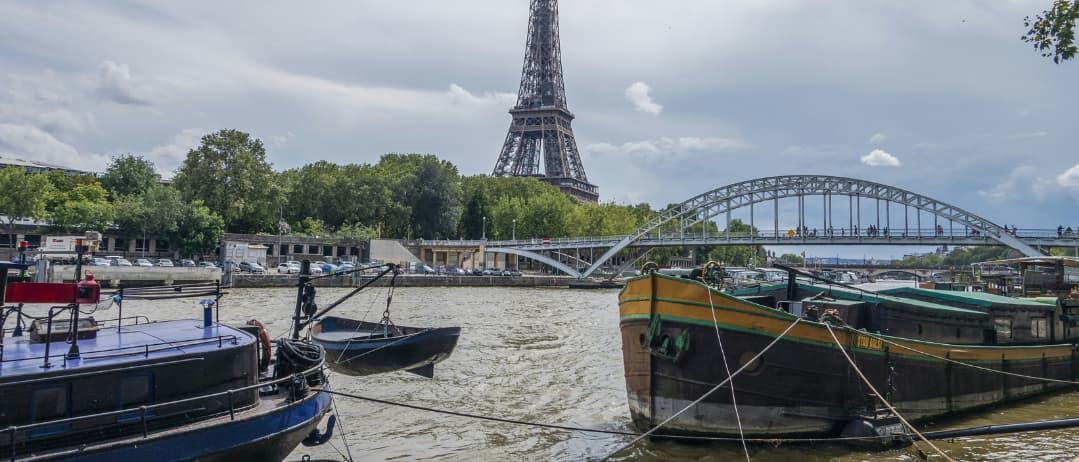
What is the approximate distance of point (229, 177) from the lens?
70.1m

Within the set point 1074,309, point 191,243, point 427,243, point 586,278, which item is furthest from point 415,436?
point 427,243

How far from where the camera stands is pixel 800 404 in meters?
10.7

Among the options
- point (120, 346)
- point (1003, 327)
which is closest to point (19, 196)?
point (120, 346)

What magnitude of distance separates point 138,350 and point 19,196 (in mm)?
60242

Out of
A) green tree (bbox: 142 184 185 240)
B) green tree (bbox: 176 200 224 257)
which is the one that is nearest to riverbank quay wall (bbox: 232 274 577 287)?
green tree (bbox: 176 200 224 257)

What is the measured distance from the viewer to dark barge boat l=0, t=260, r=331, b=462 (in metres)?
7.59

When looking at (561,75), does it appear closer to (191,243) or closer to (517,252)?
(517,252)

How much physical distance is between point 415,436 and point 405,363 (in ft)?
11.6

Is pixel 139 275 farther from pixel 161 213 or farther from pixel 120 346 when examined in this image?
pixel 120 346

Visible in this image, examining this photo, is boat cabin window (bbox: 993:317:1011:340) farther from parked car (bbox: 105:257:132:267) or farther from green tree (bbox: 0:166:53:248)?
green tree (bbox: 0:166:53:248)

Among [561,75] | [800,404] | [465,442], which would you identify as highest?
[561,75]

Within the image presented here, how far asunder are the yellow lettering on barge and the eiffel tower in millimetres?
100935

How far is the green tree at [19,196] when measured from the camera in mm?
56406

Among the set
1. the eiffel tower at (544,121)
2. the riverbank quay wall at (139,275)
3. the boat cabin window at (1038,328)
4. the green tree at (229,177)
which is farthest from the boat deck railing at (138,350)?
the eiffel tower at (544,121)
